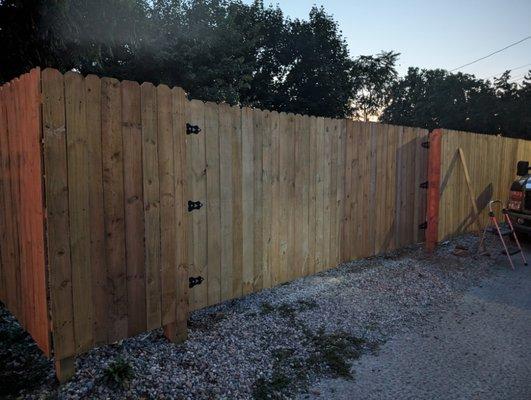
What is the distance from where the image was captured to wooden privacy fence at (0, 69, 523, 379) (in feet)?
8.64

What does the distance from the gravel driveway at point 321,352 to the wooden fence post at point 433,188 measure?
1769 mm

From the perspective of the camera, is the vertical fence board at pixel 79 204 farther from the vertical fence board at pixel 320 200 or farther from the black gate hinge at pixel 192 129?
the vertical fence board at pixel 320 200

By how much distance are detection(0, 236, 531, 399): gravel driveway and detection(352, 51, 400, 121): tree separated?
25.7m

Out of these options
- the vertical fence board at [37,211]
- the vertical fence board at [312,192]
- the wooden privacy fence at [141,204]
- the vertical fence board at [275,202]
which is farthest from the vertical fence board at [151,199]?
the vertical fence board at [312,192]

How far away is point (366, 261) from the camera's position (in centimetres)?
617

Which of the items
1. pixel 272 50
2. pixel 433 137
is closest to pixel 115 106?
pixel 433 137

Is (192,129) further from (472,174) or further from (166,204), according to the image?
(472,174)

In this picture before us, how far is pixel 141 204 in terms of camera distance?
304 centimetres

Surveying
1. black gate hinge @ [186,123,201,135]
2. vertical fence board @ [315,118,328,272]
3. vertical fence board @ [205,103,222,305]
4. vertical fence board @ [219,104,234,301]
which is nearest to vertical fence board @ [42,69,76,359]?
black gate hinge @ [186,123,201,135]

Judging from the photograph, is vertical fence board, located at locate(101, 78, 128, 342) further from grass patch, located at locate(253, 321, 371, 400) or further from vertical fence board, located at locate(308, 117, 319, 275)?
vertical fence board, located at locate(308, 117, 319, 275)

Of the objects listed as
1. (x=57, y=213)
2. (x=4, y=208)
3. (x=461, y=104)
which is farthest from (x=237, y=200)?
(x=461, y=104)

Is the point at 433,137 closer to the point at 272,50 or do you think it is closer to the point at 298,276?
the point at 298,276

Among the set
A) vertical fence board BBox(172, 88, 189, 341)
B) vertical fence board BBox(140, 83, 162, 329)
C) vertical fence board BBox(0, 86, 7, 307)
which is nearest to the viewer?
vertical fence board BBox(140, 83, 162, 329)

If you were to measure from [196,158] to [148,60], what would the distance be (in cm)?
1342
